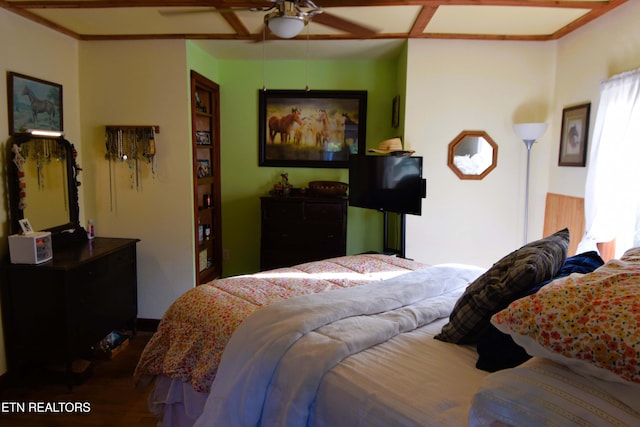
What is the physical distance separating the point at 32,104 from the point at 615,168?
390cm

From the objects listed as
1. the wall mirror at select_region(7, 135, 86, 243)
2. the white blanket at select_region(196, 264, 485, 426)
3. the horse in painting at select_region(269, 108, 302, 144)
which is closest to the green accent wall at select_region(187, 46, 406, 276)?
the horse in painting at select_region(269, 108, 302, 144)

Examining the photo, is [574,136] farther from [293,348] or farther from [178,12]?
[178,12]

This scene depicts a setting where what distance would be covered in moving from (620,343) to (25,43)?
368 cm

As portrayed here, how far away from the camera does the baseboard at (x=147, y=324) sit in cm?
380

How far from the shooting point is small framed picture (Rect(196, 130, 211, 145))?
4031 millimetres

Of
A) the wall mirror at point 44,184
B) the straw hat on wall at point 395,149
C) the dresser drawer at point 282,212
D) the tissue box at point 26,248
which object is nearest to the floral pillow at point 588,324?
the straw hat on wall at point 395,149

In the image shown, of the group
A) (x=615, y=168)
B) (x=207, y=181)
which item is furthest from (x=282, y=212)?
(x=615, y=168)

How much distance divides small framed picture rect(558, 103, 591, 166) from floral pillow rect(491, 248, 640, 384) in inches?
87.1

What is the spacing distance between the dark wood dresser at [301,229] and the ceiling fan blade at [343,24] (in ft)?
4.73

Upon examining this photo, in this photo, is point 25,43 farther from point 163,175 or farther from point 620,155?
point 620,155

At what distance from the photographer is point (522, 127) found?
3.29m

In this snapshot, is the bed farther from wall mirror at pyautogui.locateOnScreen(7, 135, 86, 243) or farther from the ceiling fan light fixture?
wall mirror at pyautogui.locateOnScreen(7, 135, 86, 243)

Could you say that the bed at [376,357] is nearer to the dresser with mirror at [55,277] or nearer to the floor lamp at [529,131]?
the dresser with mirror at [55,277]

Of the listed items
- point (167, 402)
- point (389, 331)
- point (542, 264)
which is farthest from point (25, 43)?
point (542, 264)
